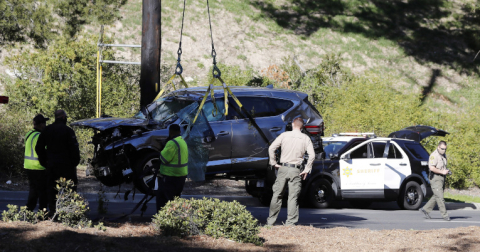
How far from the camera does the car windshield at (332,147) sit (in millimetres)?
13625

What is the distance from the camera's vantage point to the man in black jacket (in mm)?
8016

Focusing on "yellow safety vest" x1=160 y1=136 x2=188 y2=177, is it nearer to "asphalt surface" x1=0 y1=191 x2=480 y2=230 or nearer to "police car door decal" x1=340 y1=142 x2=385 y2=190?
"asphalt surface" x1=0 y1=191 x2=480 y2=230

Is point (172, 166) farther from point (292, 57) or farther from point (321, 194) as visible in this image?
point (292, 57)

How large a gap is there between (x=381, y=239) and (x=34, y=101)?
15.7m

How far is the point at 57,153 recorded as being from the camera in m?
8.05

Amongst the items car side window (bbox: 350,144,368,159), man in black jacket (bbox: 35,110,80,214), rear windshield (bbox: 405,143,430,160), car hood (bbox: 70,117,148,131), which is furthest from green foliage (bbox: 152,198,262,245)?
rear windshield (bbox: 405,143,430,160)

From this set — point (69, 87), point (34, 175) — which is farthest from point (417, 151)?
point (69, 87)

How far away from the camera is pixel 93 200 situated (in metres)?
12.5

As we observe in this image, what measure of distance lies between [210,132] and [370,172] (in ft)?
16.5

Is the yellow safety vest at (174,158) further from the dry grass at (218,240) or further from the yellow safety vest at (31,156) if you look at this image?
the yellow safety vest at (31,156)

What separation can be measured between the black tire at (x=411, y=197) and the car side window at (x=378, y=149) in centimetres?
107

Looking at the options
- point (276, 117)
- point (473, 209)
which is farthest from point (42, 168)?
point (473, 209)

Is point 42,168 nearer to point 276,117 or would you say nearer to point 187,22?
point 276,117

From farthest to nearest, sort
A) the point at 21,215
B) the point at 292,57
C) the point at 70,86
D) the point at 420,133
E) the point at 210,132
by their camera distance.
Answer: the point at 292,57, the point at 70,86, the point at 420,133, the point at 210,132, the point at 21,215
